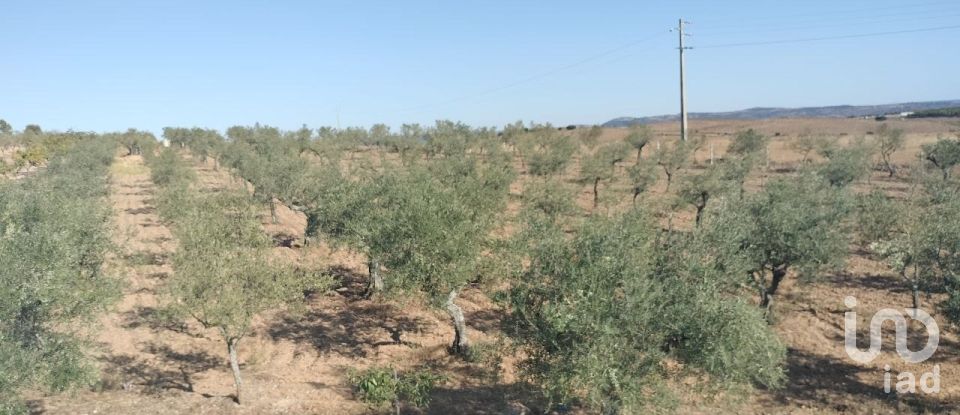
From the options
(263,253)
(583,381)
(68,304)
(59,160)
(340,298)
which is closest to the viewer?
(583,381)

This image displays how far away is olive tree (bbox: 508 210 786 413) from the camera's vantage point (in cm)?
1215

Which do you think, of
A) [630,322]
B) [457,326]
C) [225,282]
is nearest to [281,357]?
[225,282]

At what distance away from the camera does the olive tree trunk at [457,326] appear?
20.5 metres

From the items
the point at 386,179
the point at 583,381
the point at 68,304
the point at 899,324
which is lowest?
the point at 899,324

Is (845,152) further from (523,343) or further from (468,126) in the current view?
(468,126)

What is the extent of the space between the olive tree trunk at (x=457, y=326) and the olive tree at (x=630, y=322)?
6.73 meters

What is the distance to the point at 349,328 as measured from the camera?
23.8 metres

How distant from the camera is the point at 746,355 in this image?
1227 centimetres

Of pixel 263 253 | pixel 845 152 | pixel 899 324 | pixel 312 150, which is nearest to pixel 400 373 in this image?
pixel 263 253

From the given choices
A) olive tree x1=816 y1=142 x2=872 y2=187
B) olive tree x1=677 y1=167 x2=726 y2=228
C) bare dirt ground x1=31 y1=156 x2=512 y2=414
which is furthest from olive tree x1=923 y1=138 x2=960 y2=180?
bare dirt ground x1=31 y1=156 x2=512 y2=414

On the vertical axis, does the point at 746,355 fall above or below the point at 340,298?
above

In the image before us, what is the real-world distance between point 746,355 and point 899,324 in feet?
49.4

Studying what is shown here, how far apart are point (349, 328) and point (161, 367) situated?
7.05m

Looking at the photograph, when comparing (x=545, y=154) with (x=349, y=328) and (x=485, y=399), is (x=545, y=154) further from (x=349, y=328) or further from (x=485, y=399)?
(x=485, y=399)
